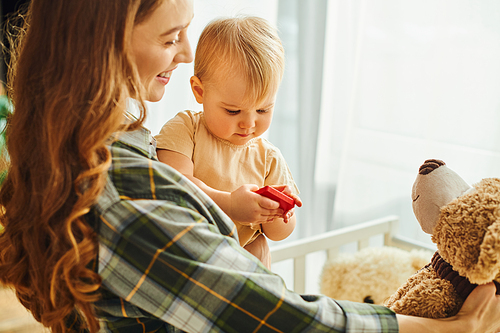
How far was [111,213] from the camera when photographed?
62cm

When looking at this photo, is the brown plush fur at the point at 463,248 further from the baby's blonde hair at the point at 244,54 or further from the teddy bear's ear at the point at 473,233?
the baby's blonde hair at the point at 244,54

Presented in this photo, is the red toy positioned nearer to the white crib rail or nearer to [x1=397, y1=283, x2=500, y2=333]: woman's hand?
[x1=397, y1=283, x2=500, y2=333]: woman's hand

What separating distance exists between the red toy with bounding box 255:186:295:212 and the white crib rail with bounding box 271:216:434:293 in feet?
1.89

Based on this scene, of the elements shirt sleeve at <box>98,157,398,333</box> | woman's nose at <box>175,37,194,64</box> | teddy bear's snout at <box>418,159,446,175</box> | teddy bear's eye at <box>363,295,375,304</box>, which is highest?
woman's nose at <box>175,37,194,64</box>

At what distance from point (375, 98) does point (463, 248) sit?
112 cm

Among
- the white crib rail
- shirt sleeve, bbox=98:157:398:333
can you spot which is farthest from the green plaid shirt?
the white crib rail

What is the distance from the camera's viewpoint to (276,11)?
1.92 m

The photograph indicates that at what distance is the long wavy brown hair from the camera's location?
2.04 ft

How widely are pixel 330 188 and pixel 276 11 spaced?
0.84 meters

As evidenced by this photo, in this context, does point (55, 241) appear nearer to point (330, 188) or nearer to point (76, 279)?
point (76, 279)

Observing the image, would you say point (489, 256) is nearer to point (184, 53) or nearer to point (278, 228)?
point (278, 228)

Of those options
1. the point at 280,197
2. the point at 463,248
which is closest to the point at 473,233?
the point at 463,248

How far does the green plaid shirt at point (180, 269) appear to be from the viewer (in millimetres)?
616

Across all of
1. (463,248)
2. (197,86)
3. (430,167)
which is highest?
(197,86)
